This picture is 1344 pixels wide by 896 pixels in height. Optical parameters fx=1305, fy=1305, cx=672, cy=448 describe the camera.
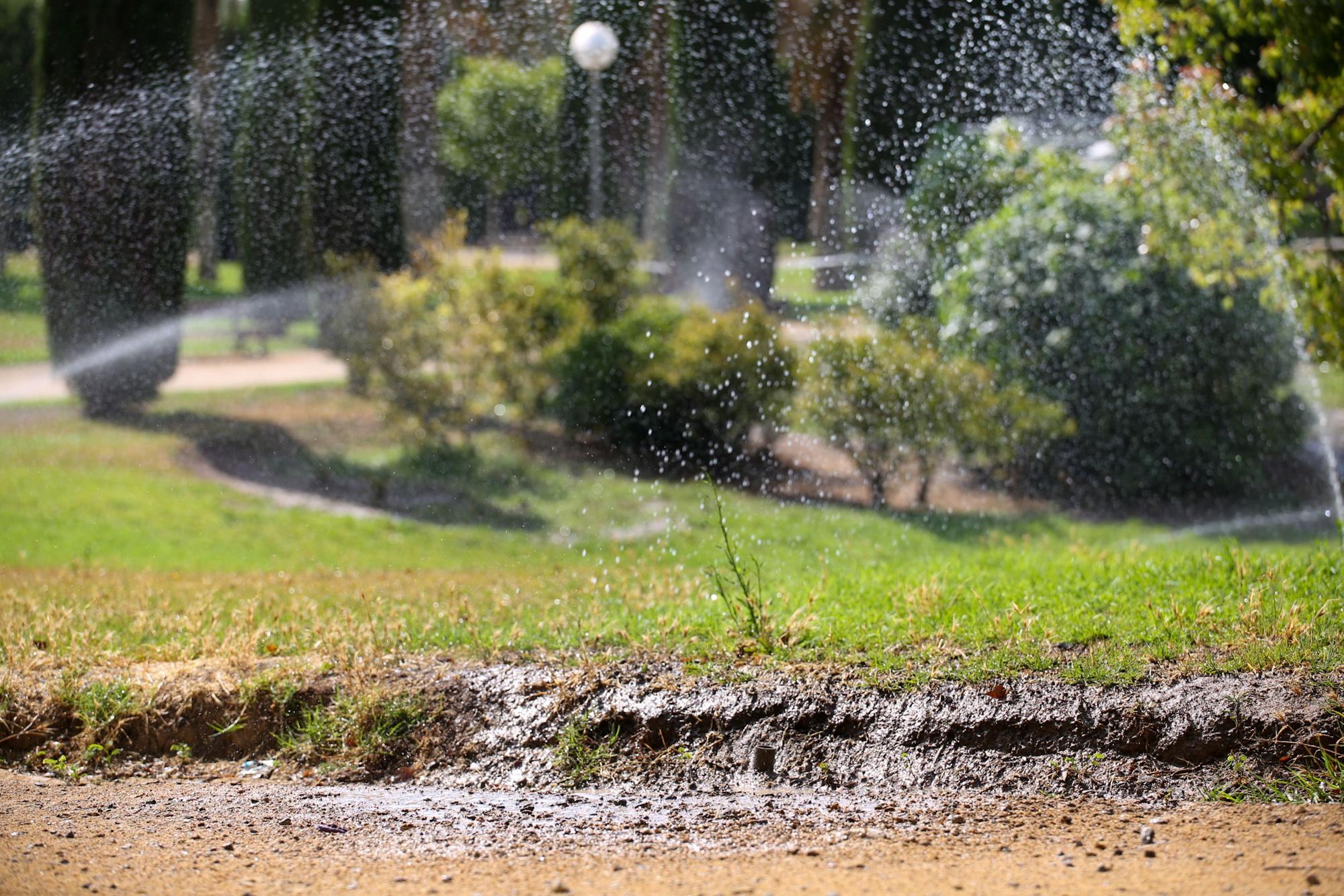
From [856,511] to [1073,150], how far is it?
11.3 feet

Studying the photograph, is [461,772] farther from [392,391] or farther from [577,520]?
[392,391]

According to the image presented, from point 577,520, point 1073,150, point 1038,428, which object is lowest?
point 577,520

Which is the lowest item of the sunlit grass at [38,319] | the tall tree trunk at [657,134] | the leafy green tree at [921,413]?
the leafy green tree at [921,413]

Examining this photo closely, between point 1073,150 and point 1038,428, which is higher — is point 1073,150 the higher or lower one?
the higher one

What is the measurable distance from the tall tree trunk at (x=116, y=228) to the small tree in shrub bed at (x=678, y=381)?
352 centimetres

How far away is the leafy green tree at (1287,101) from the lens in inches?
222

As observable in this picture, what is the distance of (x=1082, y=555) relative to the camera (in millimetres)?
5254

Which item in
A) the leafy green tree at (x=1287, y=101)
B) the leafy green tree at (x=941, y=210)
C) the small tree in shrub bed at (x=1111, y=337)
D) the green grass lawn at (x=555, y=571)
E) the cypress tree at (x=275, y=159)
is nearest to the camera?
the green grass lawn at (x=555, y=571)

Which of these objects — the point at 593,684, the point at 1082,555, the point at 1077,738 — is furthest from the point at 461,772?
the point at 1082,555

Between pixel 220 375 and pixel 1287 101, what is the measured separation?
8092mm

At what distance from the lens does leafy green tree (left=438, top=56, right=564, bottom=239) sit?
1051cm

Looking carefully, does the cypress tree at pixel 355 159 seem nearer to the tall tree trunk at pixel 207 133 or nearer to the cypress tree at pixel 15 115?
the tall tree trunk at pixel 207 133

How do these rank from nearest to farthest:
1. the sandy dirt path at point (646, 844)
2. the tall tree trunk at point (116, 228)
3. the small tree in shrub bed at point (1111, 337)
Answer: the sandy dirt path at point (646, 844) → the small tree in shrub bed at point (1111, 337) → the tall tree trunk at point (116, 228)

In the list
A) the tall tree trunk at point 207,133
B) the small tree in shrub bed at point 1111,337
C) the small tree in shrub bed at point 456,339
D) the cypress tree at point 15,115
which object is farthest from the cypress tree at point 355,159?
the small tree in shrub bed at point 1111,337
